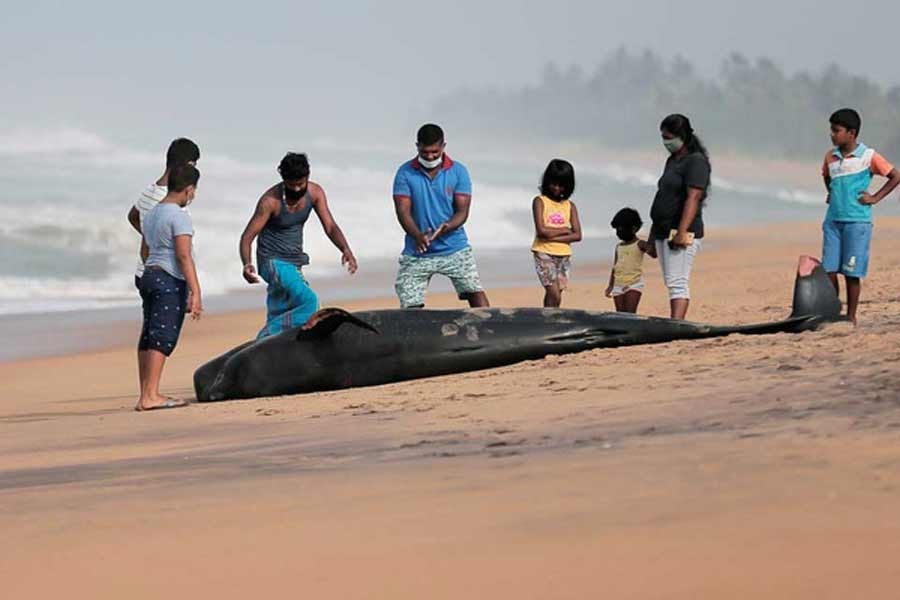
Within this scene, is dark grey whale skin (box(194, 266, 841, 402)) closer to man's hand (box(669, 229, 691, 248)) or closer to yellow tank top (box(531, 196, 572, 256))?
man's hand (box(669, 229, 691, 248))

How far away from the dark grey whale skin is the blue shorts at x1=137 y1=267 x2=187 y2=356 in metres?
0.35

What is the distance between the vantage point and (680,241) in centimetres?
960

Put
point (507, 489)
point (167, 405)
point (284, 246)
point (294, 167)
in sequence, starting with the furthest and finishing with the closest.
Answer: point (284, 246), point (294, 167), point (167, 405), point (507, 489)

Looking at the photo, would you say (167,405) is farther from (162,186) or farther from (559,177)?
(559,177)

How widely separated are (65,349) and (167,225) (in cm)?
509

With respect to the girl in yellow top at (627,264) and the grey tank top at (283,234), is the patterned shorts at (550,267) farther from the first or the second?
the grey tank top at (283,234)

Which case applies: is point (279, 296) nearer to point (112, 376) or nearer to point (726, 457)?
point (112, 376)

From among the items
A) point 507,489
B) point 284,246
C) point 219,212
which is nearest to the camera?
point 507,489

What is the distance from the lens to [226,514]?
4.78 m

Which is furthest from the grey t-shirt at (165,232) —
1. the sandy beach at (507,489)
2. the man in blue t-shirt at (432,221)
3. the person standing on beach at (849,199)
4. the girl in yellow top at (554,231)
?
the person standing on beach at (849,199)

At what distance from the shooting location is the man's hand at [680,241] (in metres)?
9.59

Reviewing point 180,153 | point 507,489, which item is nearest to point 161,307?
point 180,153

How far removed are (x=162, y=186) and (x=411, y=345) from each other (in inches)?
62.0

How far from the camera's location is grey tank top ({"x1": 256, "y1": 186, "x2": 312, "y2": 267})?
9133 mm
